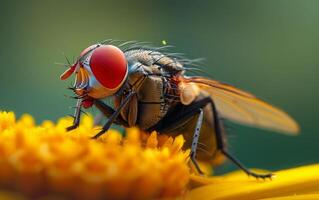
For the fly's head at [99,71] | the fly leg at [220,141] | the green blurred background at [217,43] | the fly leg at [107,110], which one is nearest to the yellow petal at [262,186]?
the fly leg at [220,141]

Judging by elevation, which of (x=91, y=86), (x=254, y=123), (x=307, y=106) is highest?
(x=91, y=86)

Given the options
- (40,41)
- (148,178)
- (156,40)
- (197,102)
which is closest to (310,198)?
(148,178)

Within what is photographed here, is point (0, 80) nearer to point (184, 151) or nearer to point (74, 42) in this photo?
point (74, 42)

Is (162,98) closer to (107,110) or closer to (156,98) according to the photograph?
(156,98)

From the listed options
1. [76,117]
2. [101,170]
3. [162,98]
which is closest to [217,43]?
[162,98]

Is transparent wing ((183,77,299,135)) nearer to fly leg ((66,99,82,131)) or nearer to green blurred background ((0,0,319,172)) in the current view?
fly leg ((66,99,82,131))

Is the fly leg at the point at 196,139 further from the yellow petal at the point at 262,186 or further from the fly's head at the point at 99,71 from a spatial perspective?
the fly's head at the point at 99,71

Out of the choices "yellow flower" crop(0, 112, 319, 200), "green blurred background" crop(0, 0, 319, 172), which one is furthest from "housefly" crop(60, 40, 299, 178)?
"green blurred background" crop(0, 0, 319, 172)
